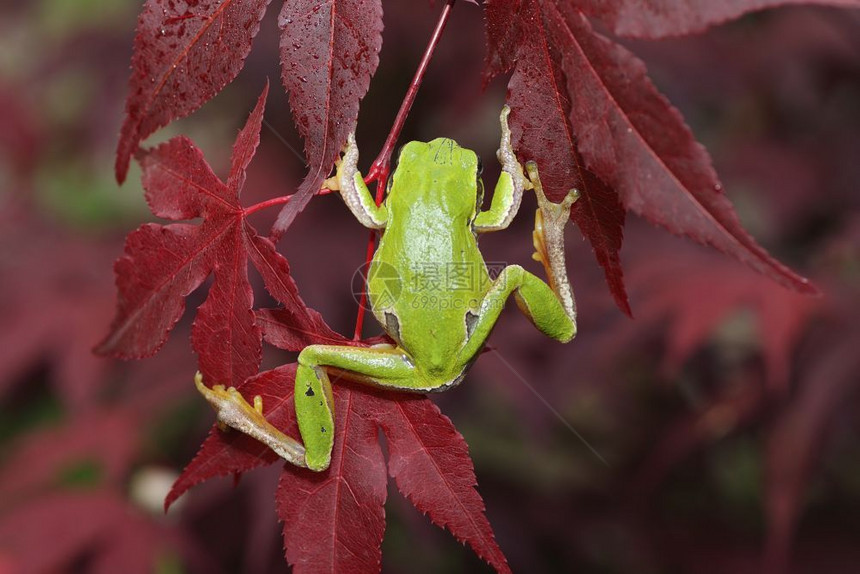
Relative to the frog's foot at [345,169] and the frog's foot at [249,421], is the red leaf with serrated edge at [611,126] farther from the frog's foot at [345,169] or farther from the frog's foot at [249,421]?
the frog's foot at [249,421]

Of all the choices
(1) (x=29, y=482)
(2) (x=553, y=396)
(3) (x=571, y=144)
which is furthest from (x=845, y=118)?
(1) (x=29, y=482)

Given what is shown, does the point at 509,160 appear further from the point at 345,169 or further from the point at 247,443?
the point at 247,443

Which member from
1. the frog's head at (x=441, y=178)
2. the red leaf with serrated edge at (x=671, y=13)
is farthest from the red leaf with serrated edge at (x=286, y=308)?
the red leaf with serrated edge at (x=671, y=13)

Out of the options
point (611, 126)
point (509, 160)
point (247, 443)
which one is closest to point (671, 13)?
point (611, 126)

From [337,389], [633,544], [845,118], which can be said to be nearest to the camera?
[337,389]

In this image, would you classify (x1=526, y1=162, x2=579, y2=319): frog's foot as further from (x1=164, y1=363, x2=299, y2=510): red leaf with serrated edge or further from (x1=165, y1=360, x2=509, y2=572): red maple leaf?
(x1=164, y1=363, x2=299, y2=510): red leaf with serrated edge

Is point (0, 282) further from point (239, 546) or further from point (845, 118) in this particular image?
point (845, 118)

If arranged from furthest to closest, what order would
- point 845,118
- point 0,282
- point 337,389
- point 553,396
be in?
point 845,118 → point 0,282 → point 553,396 → point 337,389
